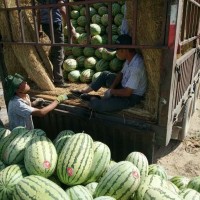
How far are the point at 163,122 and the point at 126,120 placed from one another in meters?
0.54

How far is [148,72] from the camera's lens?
366cm

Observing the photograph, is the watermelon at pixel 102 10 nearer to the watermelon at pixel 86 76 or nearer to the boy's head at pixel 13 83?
the watermelon at pixel 86 76

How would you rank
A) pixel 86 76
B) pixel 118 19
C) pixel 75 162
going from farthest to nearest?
pixel 118 19, pixel 86 76, pixel 75 162

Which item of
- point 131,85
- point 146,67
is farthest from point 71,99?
point 146,67

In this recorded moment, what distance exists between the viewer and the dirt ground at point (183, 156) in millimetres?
4481

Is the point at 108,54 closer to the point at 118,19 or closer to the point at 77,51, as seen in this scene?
the point at 77,51

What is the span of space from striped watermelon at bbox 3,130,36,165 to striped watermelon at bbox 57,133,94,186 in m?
0.48

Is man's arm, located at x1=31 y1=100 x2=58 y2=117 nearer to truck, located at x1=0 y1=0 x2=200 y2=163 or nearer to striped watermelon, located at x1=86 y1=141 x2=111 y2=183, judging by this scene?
truck, located at x1=0 y1=0 x2=200 y2=163

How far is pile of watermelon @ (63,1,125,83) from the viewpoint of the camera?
6.21 m

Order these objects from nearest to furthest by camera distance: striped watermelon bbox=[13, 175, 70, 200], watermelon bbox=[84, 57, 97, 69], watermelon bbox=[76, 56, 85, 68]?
striped watermelon bbox=[13, 175, 70, 200], watermelon bbox=[84, 57, 97, 69], watermelon bbox=[76, 56, 85, 68]

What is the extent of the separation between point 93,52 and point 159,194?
511 centimetres

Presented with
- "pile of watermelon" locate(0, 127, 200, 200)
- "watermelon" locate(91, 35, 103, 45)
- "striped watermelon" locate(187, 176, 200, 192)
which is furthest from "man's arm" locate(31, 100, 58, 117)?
"watermelon" locate(91, 35, 103, 45)

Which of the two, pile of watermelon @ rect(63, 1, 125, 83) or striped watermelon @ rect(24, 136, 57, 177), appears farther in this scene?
pile of watermelon @ rect(63, 1, 125, 83)

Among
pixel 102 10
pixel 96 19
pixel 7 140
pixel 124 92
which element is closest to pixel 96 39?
pixel 96 19
